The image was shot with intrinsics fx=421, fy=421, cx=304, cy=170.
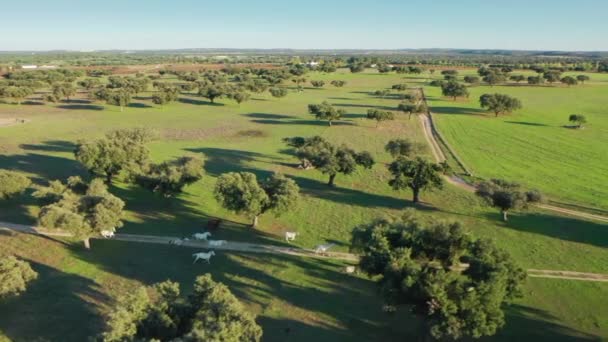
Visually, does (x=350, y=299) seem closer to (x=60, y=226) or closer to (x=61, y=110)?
(x=60, y=226)

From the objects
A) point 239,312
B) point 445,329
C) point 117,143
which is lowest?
point 445,329

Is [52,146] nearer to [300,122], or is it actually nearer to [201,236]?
[201,236]

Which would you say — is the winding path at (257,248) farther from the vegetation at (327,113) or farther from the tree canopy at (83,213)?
the vegetation at (327,113)

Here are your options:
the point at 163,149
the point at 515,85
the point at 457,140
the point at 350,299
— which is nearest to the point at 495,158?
the point at 457,140

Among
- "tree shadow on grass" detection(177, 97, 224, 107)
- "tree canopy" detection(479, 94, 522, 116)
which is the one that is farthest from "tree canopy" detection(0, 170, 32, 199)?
"tree canopy" detection(479, 94, 522, 116)

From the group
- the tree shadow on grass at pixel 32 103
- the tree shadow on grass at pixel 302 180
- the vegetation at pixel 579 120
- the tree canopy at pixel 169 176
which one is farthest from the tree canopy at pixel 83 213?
the vegetation at pixel 579 120

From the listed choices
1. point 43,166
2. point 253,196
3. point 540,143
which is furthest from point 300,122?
point 253,196
